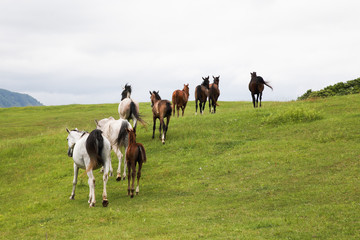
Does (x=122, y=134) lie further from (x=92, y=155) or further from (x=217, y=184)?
(x=217, y=184)

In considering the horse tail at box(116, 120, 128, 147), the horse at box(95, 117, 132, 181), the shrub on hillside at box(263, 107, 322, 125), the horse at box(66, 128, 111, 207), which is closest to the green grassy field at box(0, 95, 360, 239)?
the shrub on hillside at box(263, 107, 322, 125)

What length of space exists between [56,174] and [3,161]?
16.0ft

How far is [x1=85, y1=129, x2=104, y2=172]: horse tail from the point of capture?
1114 cm

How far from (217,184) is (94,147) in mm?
4436

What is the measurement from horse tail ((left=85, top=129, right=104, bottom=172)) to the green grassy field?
138 centimetres

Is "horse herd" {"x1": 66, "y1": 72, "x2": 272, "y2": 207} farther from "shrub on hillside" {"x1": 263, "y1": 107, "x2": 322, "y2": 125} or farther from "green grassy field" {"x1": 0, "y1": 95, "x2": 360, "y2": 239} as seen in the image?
"shrub on hillside" {"x1": 263, "y1": 107, "x2": 322, "y2": 125}

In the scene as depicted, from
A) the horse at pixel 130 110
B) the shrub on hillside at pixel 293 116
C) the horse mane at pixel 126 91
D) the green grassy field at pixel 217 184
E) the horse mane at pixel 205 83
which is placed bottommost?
the green grassy field at pixel 217 184

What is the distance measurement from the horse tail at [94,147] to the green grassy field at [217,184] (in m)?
1.38

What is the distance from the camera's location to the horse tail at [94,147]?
1114 cm

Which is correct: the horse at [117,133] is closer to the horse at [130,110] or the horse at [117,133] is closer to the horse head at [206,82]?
the horse at [130,110]

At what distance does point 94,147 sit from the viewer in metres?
11.2

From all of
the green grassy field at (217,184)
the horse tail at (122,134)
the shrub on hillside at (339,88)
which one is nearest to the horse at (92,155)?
the green grassy field at (217,184)

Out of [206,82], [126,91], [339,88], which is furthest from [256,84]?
[339,88]

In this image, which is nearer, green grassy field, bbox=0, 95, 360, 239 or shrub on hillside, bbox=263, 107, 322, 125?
green grassy field, bbox=0, 95, 360, 239
